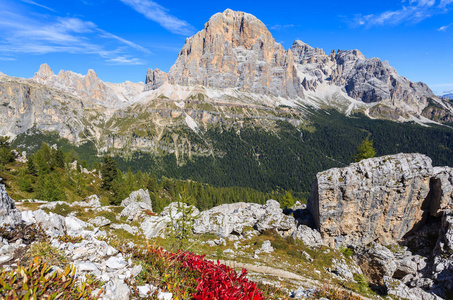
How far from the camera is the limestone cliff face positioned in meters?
39.6

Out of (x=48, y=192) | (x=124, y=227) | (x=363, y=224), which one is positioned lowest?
(x=363, y=224)

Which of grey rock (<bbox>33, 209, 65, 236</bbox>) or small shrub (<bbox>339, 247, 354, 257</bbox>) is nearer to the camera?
grey rock (<bbox>33, 209, 65, 236</bbox>)

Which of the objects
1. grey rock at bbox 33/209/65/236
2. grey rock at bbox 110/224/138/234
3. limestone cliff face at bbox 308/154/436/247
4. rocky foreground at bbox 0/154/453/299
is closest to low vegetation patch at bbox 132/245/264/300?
grey rock at bbox 33/209/65/236

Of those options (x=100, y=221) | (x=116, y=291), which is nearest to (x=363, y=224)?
(x=116, y=291)

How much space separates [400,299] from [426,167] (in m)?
28.2

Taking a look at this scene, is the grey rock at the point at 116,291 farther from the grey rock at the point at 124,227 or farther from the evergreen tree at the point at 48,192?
the evergreen tree at the point at 48,192

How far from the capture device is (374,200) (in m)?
40.1

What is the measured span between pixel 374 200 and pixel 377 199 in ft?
1.89

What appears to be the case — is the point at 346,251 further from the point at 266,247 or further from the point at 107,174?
the point at 107,174

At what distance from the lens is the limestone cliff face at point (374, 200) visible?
39.6m

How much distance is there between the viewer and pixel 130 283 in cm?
570

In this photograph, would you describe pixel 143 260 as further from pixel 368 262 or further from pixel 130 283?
pixel 368 262

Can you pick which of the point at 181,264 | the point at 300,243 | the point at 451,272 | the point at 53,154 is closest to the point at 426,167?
the point at 451,272

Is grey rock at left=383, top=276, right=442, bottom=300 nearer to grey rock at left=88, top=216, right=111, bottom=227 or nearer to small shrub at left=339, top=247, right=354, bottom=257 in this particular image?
small shrub at left=339, top=247, right=354, bottom=257
